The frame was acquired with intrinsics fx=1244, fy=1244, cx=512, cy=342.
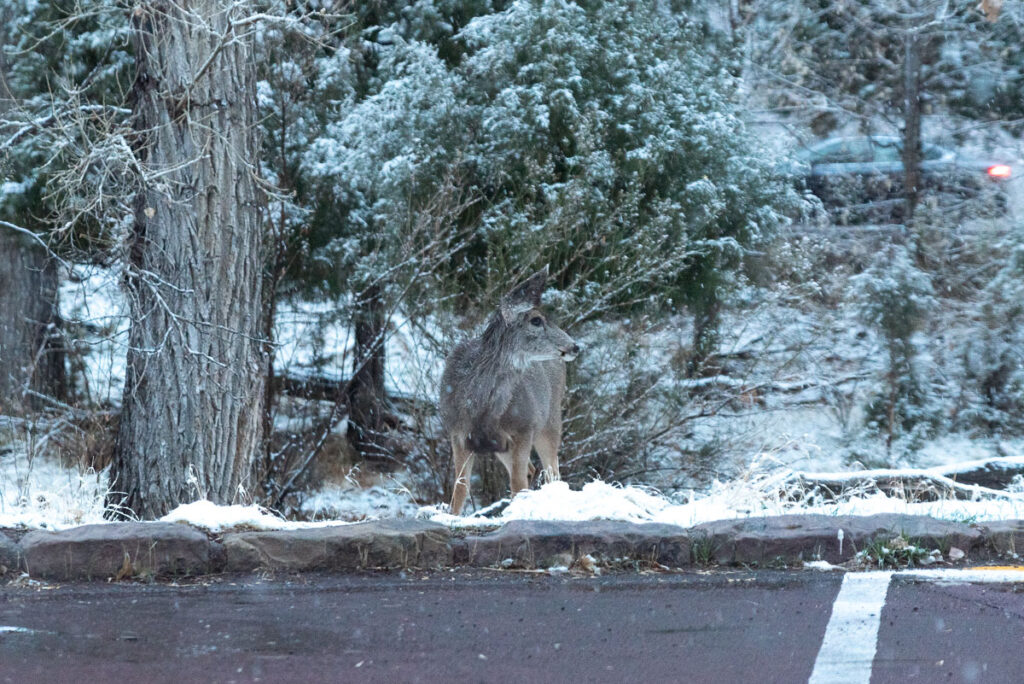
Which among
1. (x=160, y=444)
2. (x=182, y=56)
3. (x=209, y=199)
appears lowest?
(x=160, y=444)

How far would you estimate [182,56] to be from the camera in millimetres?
9664

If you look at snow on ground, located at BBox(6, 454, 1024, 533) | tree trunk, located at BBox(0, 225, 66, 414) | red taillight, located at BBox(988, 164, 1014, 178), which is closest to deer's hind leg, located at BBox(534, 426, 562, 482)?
snow on ground, located at BBox(6, 454, 1024, 533)

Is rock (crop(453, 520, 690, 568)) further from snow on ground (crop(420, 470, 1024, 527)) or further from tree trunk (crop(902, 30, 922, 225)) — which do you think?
tree trunk (crop(902, 30, 922, 225))

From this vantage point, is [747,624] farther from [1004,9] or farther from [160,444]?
[1004,9]

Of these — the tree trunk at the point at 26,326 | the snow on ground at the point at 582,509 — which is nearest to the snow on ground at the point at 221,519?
the snow on ground at the point at 582,509

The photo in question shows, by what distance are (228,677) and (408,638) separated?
2.91ft

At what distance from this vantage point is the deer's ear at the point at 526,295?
10297 millimetres

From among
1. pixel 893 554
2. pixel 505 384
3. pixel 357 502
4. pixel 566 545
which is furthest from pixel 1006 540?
pixel 357 502

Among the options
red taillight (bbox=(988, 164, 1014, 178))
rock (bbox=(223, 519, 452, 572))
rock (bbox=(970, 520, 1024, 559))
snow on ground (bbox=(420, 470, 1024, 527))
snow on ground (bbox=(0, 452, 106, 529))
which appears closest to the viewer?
rock (bbox=(223, 519, 452, 572))

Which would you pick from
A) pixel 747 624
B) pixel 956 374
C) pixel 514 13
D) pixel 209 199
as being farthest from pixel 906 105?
pixel 747 624

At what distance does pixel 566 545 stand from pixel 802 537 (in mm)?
1337

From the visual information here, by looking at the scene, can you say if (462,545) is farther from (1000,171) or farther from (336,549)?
(1000,171)

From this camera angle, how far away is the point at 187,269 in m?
9.70

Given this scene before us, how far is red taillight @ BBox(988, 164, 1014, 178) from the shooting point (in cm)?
2045
